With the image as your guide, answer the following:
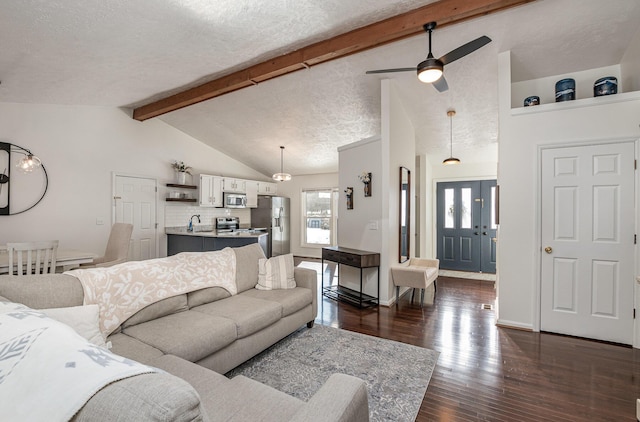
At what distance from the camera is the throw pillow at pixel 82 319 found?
146 centimetres

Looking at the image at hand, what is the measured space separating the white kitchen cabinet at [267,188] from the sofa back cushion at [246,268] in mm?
5131

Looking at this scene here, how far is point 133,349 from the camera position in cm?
180

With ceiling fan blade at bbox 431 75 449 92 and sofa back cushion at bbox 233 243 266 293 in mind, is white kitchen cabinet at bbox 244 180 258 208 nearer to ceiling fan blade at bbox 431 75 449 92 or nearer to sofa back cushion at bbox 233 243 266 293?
sofa back cushion at bbox 233 243 266 293

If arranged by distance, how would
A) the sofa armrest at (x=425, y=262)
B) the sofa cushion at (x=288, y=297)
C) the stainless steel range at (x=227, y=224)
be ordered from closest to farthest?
the sofa cushion at (x=288, y=297)
the sofa armrest at (x=425, y=262)
the stainless steel range at (x=227, y=224)

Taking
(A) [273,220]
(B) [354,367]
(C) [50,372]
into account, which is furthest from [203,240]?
(C) [50,372]

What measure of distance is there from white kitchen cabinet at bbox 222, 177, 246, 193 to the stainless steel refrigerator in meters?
0.66

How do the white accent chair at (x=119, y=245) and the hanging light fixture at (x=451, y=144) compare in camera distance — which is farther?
the hanging light fixture at (x=451, y=144)

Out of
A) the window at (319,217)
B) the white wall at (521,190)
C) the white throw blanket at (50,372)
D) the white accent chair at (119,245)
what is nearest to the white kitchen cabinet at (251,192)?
the window at (319,217)

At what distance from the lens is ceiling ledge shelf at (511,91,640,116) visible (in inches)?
117

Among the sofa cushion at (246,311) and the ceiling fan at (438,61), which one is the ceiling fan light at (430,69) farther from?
the sofa cushion at (246,311)

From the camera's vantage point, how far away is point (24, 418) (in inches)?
23.6

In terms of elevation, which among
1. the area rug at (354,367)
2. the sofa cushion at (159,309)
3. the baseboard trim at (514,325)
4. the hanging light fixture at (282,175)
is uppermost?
the hanging light fixture at (282,175)

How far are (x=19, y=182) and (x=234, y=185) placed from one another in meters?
3.89

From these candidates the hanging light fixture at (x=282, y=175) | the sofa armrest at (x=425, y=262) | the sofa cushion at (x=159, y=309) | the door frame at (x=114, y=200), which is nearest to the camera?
the sofa cushion at (x=159, y=309)
